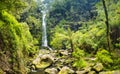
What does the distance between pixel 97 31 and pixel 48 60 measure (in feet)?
18.6

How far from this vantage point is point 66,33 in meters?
27.8

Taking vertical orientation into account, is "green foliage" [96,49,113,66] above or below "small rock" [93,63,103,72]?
above

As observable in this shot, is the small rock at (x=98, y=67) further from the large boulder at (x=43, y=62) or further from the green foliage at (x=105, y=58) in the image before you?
the large boulder at (x=43, y=62)

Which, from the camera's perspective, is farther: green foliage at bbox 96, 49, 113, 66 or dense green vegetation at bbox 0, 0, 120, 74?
green foliage at bbox 96, 49, 113, 66

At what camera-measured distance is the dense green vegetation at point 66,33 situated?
9.69 meters

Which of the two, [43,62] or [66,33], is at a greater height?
[66,33]

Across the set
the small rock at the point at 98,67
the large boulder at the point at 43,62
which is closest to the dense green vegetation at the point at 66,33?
the small rock at the point at 98,67

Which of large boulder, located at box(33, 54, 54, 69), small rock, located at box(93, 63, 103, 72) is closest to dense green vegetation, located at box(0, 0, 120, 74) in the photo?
small rock, located at box(93, 63, 103, 72)

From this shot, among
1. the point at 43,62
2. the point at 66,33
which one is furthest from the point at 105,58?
the point at 66,33

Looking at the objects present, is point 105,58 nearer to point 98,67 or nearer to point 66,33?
point 98,67

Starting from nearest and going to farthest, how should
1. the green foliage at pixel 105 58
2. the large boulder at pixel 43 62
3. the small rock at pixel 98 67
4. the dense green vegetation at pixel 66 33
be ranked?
the dense green vegetation at pixel 66 33 → the small rock at pixel 98 67 → the green foliage at pixel 105 58 → the large boulder at pixel 43 62

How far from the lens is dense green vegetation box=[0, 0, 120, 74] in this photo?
9688 millimetres

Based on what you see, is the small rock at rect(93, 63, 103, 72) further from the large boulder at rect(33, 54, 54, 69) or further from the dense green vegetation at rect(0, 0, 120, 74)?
the large boulder at rect(33, 54, 54, 69)

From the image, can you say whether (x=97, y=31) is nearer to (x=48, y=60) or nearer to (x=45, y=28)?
(x=48, y=60)
